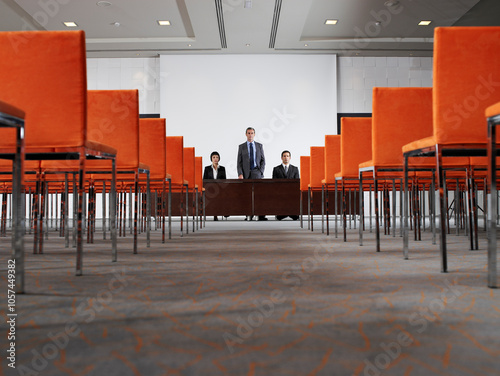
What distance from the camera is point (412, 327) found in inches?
37.2

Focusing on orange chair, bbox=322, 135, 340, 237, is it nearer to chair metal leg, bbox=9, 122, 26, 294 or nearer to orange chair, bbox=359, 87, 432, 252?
orange chair, bbox=359, 87, 432, 252

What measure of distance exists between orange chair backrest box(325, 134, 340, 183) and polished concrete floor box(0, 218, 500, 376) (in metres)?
1.91

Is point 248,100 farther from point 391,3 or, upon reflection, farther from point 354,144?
point 354,144

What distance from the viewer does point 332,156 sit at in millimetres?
3756

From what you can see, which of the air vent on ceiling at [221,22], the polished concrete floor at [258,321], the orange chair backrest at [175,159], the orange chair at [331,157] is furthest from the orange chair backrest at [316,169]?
the air vent on ceiling at [221,22]

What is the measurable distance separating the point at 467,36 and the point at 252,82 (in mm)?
7787

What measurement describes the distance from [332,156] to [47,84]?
253 centimetres

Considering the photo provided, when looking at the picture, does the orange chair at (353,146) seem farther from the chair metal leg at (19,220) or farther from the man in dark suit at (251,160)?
the man in dark suit at (251,160)

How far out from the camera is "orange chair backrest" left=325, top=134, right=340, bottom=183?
12.2ft

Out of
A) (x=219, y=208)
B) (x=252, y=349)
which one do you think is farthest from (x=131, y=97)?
(x=219, y=208)

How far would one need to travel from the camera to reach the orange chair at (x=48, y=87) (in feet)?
5.50

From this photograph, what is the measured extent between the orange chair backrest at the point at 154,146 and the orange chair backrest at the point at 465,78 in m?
1.93

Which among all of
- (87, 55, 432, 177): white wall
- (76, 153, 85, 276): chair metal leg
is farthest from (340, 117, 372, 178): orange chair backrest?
(87, 55, 432, 177): white wall

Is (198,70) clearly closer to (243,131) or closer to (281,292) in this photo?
(243,131)
